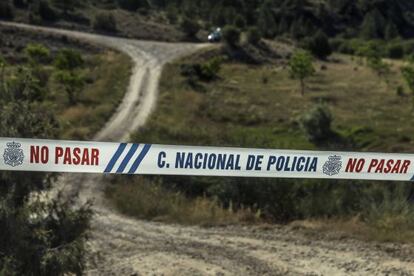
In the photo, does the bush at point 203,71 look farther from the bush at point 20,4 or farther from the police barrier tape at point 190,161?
the police barrier tape at point 190,161

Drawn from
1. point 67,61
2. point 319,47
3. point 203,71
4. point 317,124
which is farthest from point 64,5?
point 317,124

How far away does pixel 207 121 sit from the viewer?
1556 inches

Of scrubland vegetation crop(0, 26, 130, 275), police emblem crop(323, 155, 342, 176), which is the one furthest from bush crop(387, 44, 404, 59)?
police emblem crop(323, 155, 342, 176)

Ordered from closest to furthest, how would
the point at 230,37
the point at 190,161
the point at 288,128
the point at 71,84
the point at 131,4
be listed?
the point at 190,161 < the point at 288,128 < the point at 71,84 < the point at 230,37 < the point at 131,4

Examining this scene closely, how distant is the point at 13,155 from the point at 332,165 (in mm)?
4440

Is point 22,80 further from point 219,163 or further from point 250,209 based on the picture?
point 250,209

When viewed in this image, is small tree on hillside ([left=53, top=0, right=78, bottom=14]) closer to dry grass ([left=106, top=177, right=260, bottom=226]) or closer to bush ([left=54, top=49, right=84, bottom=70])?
bush ([left=54, top=49, right=84, bottom=70])

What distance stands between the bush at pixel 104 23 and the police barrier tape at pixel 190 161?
217 ft

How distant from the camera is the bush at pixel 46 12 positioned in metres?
72.4

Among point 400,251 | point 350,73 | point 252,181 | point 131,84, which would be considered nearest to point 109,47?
point 131,84

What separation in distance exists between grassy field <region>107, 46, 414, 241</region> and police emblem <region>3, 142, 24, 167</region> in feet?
26.6

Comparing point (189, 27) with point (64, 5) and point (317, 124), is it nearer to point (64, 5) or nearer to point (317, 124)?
point (64, 5)

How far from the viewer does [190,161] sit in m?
8.66

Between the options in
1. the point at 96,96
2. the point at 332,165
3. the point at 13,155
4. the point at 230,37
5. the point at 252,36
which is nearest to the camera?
the point at 13,155
